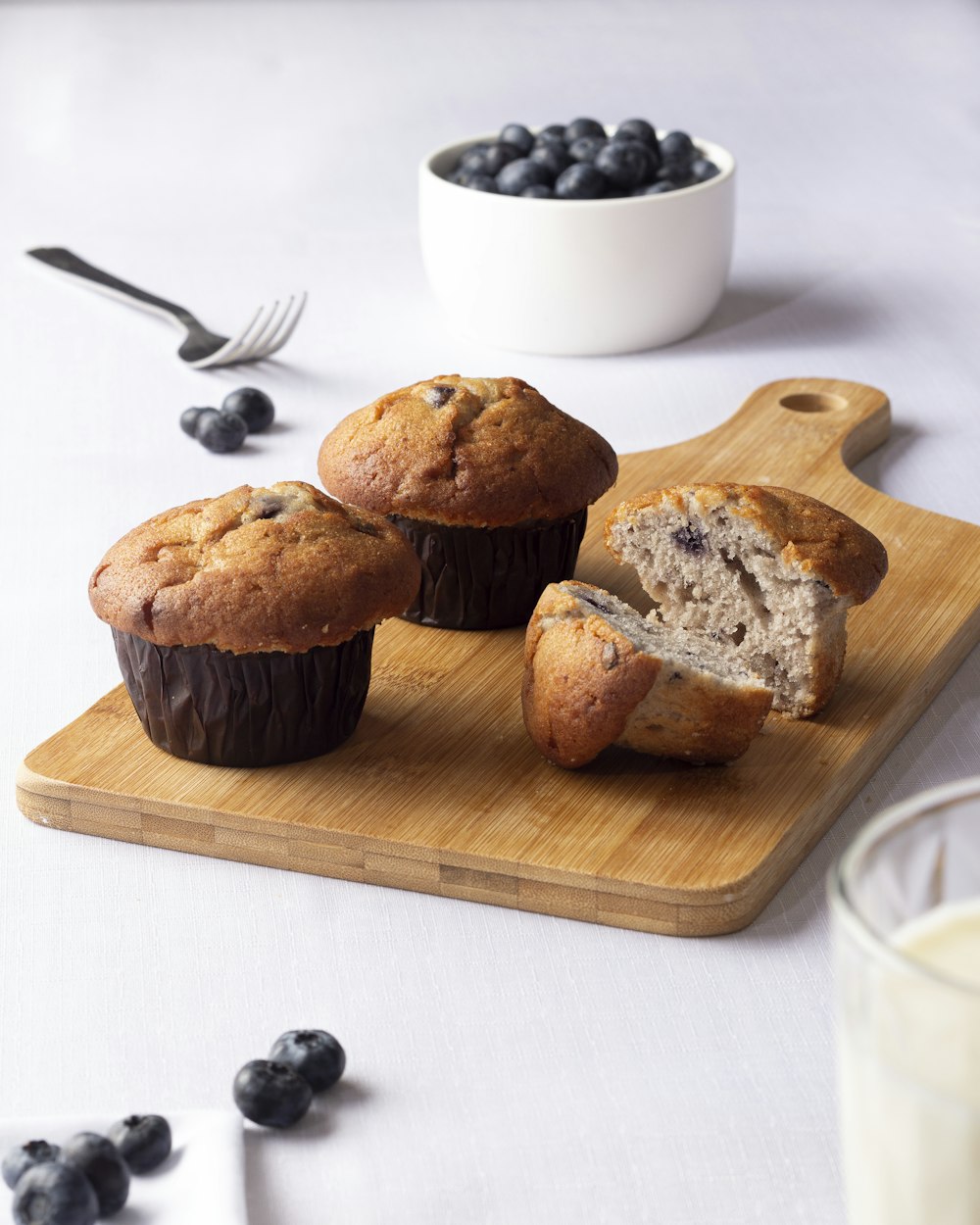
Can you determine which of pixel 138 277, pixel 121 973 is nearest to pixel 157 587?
pixel 121 973

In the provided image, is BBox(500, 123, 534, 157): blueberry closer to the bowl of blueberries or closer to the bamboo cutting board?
the bowl of blueberries

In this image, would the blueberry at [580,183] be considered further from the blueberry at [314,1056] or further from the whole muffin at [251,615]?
the blueberry at [314,1056]

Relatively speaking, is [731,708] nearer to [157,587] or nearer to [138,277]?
[157,587]

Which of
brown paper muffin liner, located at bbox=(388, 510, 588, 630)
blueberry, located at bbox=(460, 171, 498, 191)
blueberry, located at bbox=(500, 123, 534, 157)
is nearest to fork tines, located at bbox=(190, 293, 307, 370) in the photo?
blueberry, located at bbox=(460, 171, 498, 191)

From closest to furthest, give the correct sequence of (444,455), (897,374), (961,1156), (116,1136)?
(961,1156) < (116,1136) < (444,455) < (897,374)

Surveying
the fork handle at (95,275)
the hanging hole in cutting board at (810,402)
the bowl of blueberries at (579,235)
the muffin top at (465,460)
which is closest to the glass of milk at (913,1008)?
the muffin top at (465,460)

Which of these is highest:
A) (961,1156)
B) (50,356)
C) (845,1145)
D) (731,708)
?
(961,1156)

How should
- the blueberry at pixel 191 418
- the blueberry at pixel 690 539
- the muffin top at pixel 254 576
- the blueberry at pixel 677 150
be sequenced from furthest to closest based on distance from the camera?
the blueberry at pixel 677 150 < the blueberry at pixel 191 418 < the blueberry at pixel 690 539 < the muffin top at pixel 254 576
